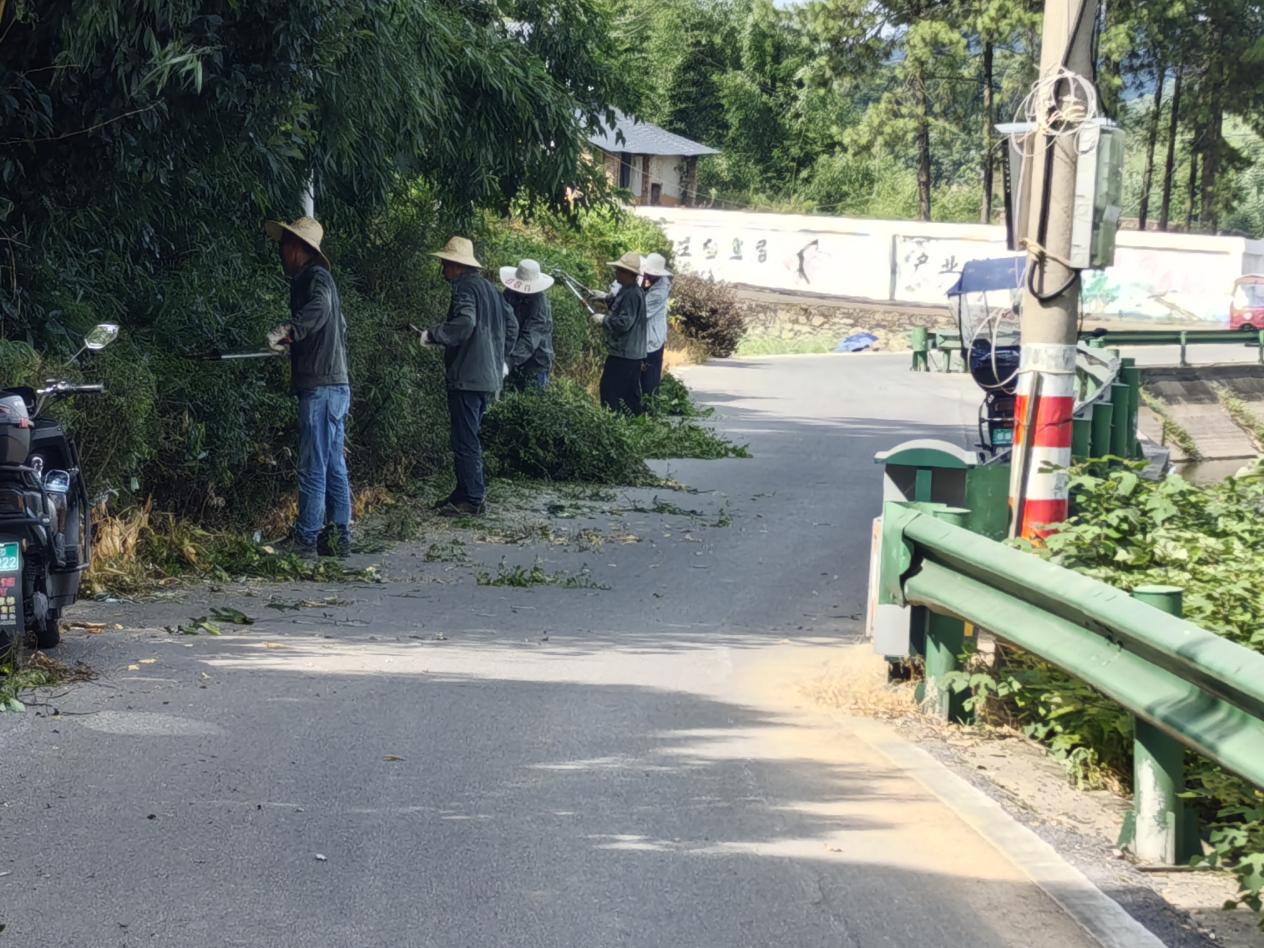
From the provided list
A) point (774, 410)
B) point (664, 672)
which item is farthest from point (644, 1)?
point (664, 672)

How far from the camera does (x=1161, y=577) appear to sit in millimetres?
7453

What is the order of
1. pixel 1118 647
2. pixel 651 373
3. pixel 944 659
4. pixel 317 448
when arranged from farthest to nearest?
pixel 651 373 → pixel 317 448 → pixel 944 659 → pixel 1118 647

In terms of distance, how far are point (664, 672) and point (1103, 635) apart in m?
3.01

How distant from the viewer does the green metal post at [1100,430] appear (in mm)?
13234

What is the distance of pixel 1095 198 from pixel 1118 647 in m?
3.79

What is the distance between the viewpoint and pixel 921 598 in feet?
25.0

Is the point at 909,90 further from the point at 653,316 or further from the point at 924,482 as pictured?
the point at 924,482

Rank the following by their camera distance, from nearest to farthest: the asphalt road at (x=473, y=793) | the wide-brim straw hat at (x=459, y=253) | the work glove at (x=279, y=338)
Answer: the asphalt road at (x=473, y=793), the work glove at (x=279, y=338), the wide-brim straw hat at (x=459, y=253)

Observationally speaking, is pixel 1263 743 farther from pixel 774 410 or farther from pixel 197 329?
pixel 774 410

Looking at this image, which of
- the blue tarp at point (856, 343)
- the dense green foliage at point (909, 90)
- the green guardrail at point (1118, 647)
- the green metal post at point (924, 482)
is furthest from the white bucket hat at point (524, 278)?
the blue tarp at point (856, 343)

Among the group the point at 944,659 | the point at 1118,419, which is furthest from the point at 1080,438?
the point at 944,659

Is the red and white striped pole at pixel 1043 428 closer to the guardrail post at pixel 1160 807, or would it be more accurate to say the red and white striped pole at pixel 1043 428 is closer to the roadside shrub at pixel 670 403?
the guardrail post at pixel 1160 807

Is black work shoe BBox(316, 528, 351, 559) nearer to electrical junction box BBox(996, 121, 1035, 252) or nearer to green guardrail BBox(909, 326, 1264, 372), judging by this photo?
electrical junction box BBox(996, 121, 1035, 252)

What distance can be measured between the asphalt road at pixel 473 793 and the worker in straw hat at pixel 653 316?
1006cm
